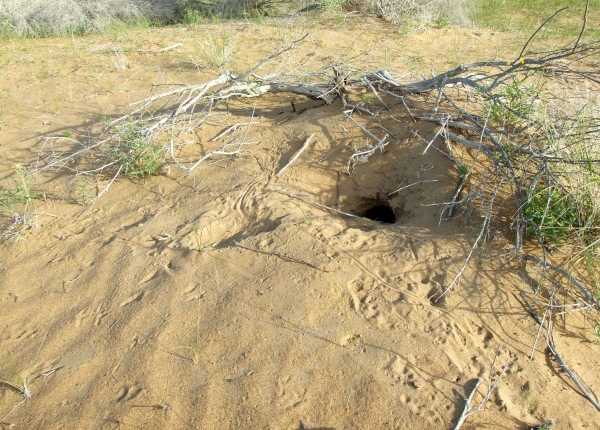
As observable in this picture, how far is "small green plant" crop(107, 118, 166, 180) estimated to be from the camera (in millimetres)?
3305

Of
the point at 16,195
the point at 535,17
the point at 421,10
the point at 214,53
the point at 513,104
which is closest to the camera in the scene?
the point at 513,104

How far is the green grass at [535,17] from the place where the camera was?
20.9 ft

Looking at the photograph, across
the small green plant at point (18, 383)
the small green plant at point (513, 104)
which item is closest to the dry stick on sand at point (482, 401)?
the small green plant at point (513, 104)

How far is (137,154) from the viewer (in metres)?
3.31

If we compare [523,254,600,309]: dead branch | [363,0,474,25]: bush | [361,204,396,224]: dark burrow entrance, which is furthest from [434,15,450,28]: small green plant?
[523,254,600,309]: dead branch

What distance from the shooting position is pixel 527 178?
251cm

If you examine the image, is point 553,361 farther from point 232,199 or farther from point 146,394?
point 232,199

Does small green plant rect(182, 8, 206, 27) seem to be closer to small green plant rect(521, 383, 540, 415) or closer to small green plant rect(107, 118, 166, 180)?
small green plant rect(107, 118, 166, 180)

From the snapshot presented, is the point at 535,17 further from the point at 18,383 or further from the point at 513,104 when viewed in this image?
the point at 18,383

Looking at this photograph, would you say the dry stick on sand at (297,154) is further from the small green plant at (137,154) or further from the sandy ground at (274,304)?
the small green plant at (137,154)

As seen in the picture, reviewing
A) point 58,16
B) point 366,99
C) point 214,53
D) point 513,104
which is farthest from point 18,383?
point 58,16

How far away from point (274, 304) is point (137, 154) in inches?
71.2

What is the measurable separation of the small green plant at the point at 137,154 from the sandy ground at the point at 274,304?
0.33 ft

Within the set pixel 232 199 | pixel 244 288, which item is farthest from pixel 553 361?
pixel 232 199
